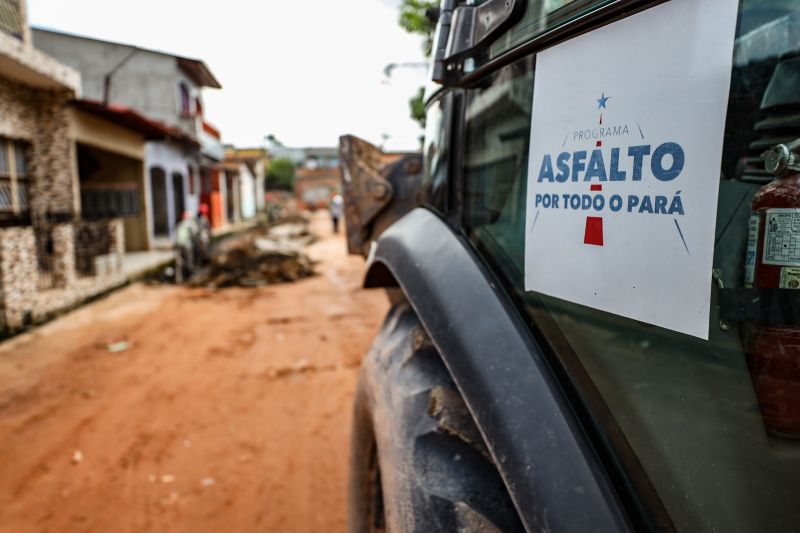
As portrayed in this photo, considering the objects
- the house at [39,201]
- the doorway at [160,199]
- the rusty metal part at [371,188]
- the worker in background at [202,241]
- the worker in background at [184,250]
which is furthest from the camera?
the doorway at [160,199]

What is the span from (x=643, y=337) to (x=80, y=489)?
12.2 ft

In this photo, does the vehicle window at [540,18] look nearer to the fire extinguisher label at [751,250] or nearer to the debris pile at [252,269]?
the fire extinguisher label at [751,250]

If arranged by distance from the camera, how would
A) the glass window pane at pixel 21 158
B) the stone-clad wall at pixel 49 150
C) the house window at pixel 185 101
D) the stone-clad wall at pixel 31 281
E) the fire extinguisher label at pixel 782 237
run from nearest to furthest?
the fire extinguisher label at pixel 782 237
the stone-clad wall at pixel 31 281
the glass window pane at pixel 21 158
the stone-clad wall at pixel 49 150
the house window at pixel 185 101

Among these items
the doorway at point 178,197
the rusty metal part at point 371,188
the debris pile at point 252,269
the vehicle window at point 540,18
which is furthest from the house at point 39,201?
the doorway at point 178,197

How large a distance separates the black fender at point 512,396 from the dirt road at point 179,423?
2.27 metres

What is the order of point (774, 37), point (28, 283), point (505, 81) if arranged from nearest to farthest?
point (774, 37), point (505, 81), point (28, 283)

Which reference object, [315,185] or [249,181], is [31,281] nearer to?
[249,181]

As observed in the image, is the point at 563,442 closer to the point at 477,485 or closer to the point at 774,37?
the point at 477,485

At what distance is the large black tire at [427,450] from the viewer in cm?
113

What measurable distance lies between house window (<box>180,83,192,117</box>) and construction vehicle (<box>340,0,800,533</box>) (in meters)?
19.9

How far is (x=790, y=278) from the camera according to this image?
2.39 feet

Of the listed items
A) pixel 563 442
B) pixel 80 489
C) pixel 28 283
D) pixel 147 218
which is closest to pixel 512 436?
pixel 563 442

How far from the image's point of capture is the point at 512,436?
3.50 feet

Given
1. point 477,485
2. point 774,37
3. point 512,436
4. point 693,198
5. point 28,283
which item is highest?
point 774,37
